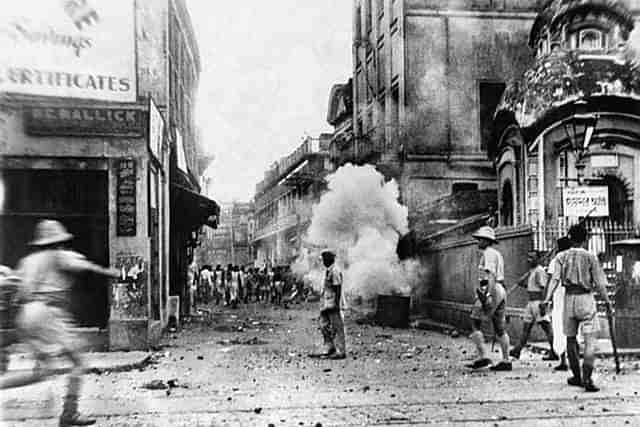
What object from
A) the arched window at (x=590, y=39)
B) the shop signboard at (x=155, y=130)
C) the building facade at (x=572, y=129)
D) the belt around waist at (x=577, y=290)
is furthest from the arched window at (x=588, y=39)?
the belt around waist at (x=577, y=290)

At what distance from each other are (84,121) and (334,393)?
273 inches

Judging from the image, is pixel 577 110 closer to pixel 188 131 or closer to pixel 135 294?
pixel 135 294

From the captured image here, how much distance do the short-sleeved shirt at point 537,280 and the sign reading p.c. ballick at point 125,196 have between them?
6.57 metres

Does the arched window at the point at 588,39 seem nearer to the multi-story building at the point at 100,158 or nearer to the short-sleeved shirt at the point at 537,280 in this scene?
the short-sleeved shirt at the point at 537,280

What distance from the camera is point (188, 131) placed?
1039 inches

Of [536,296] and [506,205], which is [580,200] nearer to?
[536,296]

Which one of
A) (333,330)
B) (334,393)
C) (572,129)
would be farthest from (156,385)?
(572,129)

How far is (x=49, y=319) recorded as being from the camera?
717 cm

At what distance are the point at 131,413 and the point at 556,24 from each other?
18446mm

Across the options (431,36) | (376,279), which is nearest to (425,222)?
(376,279)

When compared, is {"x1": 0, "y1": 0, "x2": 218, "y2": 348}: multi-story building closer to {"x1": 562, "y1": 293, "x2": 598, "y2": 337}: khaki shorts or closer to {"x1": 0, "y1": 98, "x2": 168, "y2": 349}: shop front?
{"x1": 0, "y1": 98, "x2": 168, "y2": 349}: shop front

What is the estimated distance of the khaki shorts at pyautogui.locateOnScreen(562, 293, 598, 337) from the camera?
28.8 feet

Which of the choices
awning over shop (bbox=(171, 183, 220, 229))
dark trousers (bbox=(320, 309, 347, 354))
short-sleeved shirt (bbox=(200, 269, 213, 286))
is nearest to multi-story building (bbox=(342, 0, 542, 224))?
awning over shop (bbox=(171, 183, 220, 229))

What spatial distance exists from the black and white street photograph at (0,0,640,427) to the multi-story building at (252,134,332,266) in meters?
6.00
